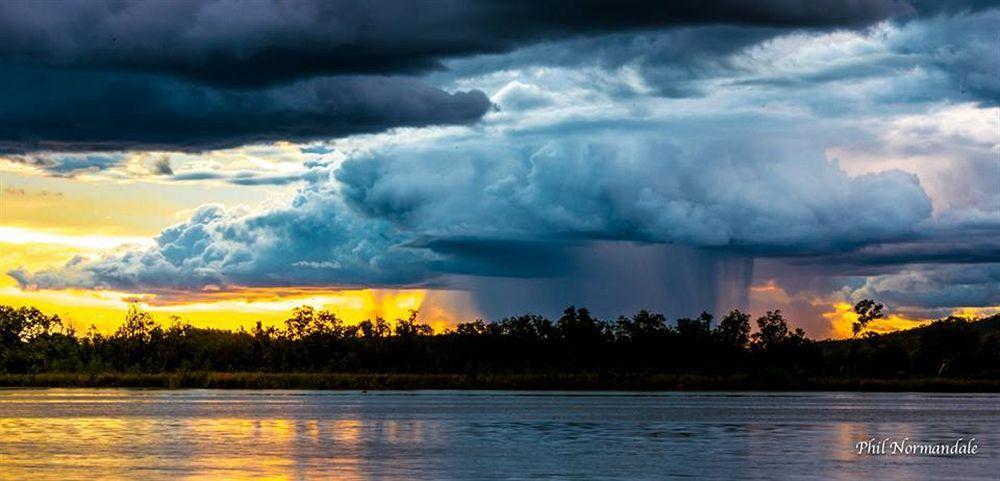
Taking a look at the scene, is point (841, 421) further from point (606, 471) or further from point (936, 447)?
point (606, 471)

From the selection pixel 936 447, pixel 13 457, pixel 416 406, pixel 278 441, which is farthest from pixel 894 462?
pixel 416 406

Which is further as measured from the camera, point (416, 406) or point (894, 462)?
point (416, 406)

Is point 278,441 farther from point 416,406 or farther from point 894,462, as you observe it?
point 416,406

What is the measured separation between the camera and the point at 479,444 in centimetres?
6844

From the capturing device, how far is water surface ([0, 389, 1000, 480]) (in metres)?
52.5

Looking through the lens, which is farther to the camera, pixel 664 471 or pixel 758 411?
pixel 758 411

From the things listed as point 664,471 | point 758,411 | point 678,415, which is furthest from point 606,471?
point 758,411

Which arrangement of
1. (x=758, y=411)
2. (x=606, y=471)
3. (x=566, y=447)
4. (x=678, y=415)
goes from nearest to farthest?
(x=606, y=471) → (x=566, y=447) → (x=678, y=415) → (x=758, y=411)

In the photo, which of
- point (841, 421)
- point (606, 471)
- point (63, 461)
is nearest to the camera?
point (606, 471)

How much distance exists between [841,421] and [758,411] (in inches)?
796

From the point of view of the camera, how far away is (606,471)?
52781 mm

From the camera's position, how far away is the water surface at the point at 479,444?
52.5 metres

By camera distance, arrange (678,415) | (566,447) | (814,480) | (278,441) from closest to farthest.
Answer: (814,480)
(566,447)
(278,441)
(678,415)

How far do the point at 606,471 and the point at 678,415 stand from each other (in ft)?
179
